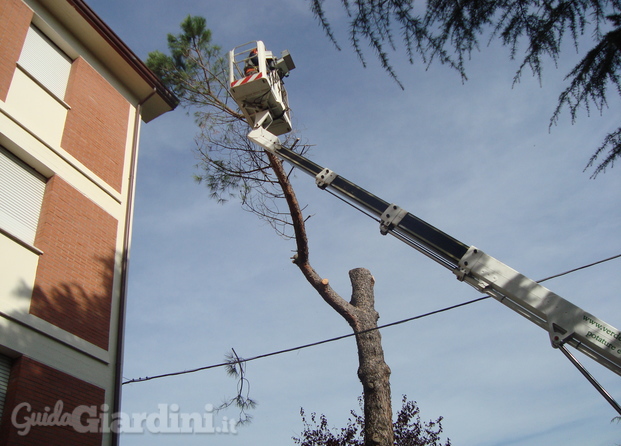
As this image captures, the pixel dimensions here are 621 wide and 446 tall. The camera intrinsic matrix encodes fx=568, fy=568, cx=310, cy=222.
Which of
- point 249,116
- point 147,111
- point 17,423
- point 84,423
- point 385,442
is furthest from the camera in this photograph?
point 147,111

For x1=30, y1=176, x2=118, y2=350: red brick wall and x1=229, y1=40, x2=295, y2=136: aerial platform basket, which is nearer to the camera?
x1=30, y1=176, x2=118, y2=350: red brick wall

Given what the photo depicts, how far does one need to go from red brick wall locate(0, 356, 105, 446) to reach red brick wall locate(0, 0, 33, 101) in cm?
352

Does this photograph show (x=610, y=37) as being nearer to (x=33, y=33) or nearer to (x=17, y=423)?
(x=17, y=423)

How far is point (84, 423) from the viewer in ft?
20.8

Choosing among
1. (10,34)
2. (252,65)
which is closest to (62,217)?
(10,34)

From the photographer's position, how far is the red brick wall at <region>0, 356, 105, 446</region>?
5562 mm

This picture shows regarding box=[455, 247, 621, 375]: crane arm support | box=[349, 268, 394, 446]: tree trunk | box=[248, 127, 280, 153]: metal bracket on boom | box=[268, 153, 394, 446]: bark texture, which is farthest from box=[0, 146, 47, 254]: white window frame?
box=[455, 247, 621, 375]: crane arm support

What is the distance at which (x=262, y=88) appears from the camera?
885 cm

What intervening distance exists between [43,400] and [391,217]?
4449 mm

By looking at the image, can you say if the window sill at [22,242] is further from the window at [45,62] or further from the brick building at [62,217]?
the window at [45,62]

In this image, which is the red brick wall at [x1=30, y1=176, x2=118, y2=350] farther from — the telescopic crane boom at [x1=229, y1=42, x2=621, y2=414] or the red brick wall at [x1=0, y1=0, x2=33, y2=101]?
the telescopic crane boom at [x1=229, y1=42, x2=621, y2=414]

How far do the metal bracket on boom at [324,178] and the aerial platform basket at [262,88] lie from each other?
1.66 meters

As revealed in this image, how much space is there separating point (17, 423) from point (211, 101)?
25.4 ft

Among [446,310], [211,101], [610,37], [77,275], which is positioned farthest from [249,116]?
[610,37]
